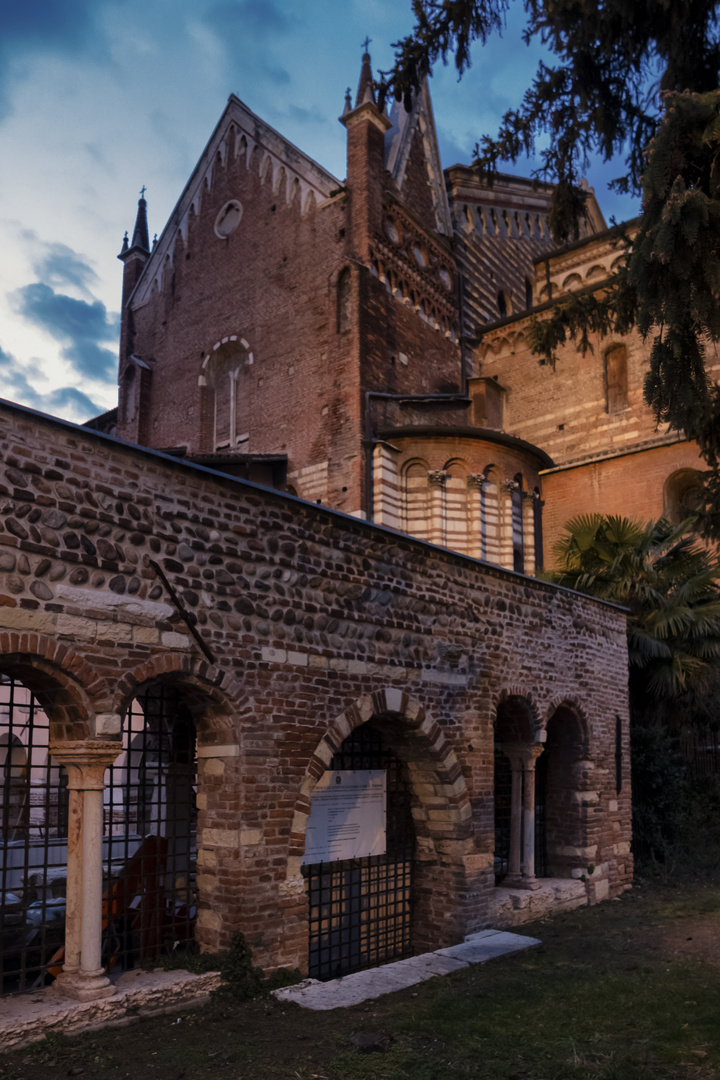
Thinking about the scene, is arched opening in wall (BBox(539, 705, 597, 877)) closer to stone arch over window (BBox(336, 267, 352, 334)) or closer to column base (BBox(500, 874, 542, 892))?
column base (BBox(500, 874, 542, 892))

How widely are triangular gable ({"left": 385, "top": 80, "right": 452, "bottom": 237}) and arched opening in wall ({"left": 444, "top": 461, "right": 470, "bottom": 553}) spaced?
331 inches

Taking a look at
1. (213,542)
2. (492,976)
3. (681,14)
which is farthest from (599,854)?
(681,14)

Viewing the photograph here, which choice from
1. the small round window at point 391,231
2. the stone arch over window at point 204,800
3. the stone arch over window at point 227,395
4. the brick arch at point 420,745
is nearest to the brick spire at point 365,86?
the small round window at point 391,231

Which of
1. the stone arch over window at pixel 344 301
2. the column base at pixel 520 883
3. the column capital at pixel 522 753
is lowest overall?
the column base at pixel 520 883

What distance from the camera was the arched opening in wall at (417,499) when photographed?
20.0 meters

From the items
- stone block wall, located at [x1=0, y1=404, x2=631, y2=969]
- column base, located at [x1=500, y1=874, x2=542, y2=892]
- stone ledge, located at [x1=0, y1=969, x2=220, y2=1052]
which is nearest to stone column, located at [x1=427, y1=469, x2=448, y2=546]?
stone block wall, located at [x1=0, y1=404, x2=631, y2=969]

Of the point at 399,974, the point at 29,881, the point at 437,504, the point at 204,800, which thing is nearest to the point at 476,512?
the point at 437,504

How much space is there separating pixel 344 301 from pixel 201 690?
15.0 m

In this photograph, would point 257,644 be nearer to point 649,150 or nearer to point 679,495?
point 649,150

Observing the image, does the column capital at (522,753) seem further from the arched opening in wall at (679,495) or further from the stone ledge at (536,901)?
the arched opening in wall at (679,495)

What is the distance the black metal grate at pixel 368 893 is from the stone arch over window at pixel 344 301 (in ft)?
41.0

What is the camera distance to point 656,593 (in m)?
15.4

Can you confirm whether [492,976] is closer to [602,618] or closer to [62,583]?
[62,583]

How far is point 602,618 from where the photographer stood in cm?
1327
